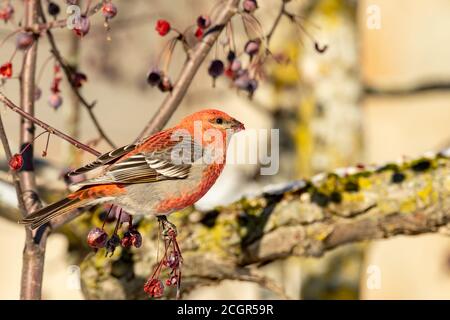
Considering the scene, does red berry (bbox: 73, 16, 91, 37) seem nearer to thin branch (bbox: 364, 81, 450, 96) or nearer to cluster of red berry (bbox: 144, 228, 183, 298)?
cluster of red berry (bbox: 144, 228, 183, 298)

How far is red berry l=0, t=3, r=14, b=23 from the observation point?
371 cm

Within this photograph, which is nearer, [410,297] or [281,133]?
[281,133]

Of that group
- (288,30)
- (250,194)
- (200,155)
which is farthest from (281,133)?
(200,155)

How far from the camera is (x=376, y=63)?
37.1 ft

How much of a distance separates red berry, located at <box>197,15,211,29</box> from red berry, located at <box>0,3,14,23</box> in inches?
37.0

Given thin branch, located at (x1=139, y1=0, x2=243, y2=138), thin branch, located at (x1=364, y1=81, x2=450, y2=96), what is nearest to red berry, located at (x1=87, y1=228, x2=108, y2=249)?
thin branch, located at (x1=139, y1=0, x2=243, y2=138)

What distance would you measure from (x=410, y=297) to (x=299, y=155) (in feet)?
14.4

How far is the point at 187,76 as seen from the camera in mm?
3520

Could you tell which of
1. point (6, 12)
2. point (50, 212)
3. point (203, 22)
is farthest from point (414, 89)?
point (50, 212)

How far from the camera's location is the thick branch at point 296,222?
3.93 m

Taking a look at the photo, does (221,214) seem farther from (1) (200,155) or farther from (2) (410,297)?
(2) (410,297)
